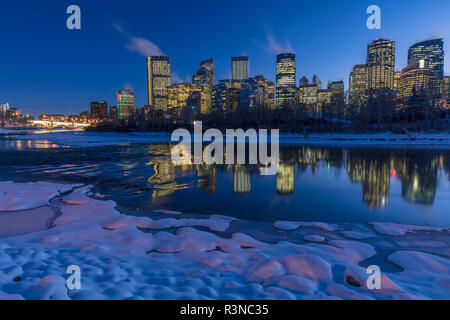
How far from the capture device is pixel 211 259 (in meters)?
4.63

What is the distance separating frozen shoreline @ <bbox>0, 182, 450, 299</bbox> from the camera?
11.5 feet

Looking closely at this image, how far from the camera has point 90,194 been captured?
975cm

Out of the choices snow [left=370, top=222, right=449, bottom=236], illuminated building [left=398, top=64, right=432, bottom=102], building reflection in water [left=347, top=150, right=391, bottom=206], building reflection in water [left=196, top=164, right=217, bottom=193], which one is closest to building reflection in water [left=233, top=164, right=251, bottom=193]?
building reflection in water [left=196, top=164, right=217, bottom=193]

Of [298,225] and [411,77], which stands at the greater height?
[411,77]

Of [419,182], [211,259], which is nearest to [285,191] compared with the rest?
[211,259]

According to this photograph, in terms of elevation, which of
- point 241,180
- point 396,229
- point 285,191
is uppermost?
point 241,180

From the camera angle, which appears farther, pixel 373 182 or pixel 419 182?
pixel 373 182

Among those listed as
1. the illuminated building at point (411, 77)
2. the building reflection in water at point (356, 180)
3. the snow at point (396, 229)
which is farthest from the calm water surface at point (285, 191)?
the illuminated building at point (411, 77)

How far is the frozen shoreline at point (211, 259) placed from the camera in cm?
350

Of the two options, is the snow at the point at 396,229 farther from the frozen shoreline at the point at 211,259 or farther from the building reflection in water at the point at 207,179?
the building reflection in water at the point at 207,179

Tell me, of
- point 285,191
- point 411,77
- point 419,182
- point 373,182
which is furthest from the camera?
point 411,77

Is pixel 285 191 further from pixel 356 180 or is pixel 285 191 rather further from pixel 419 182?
pixel 419 182

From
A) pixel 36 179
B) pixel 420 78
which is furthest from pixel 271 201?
pixel 420 78
